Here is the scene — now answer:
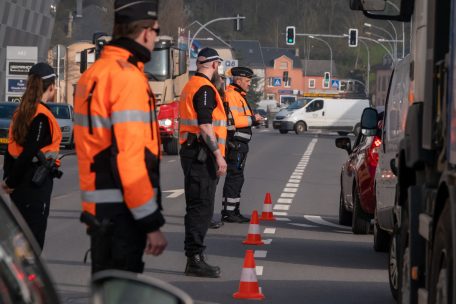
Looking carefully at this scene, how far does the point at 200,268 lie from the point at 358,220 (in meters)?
4.28

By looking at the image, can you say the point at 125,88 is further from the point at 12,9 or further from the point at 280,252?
the point at 12,9

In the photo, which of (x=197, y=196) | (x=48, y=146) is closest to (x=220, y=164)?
(x=197, y=196)

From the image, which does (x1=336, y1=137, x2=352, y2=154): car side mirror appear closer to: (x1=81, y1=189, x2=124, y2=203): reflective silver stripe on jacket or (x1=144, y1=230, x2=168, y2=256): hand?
(x1=81, y1=189, x2=124, y2=203): reflective silver stripe on jacket

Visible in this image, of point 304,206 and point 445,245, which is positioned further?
point 304,206

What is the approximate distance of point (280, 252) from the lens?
13500mm

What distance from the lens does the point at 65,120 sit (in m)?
43.1

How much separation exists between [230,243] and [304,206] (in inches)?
251

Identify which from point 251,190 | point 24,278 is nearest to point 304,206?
point 251,190

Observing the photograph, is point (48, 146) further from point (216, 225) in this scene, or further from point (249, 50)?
point (249, 50)

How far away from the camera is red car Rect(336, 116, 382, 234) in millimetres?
14242

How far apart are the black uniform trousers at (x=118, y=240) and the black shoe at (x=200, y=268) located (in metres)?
5.35

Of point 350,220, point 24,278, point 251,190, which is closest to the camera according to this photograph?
point 24,278

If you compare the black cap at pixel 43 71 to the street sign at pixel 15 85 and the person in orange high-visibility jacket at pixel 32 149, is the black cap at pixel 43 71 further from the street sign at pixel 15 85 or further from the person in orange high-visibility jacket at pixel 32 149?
the street sign at pixel 15 85

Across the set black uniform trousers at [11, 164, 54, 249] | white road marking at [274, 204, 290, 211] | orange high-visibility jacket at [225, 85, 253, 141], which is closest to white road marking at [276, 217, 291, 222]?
orange high-visibility jacket at [225, 85, 253, 141]
